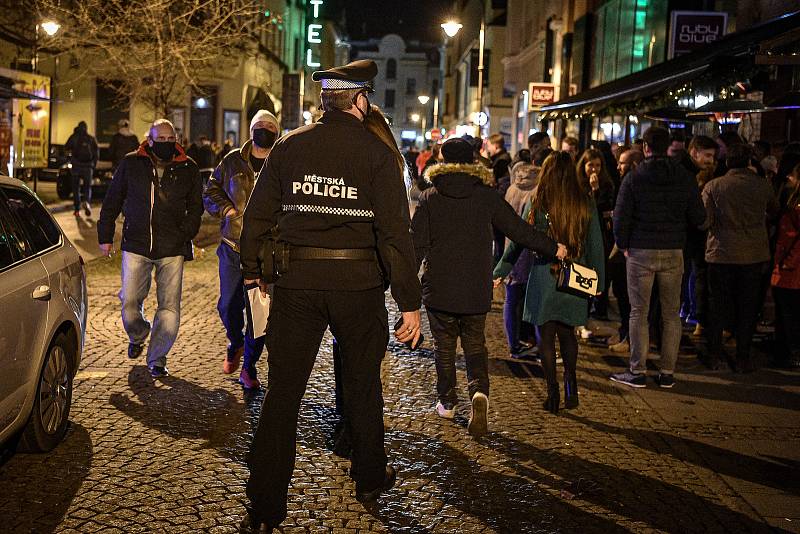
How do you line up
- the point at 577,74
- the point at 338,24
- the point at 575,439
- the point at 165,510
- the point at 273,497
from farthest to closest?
the point at 338,24 → the point at 577,74 → the point at 575,439 → the point at 165,510 → the point at 273,497

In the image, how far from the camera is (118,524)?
4.70m

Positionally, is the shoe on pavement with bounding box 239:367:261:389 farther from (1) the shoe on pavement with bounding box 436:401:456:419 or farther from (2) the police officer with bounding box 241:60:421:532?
(2) the police officer with bounding box 241:60:421:532

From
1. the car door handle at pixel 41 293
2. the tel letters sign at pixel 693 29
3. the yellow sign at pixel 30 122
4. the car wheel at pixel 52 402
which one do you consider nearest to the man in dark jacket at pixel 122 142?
the yellow sign at pixel 30 122

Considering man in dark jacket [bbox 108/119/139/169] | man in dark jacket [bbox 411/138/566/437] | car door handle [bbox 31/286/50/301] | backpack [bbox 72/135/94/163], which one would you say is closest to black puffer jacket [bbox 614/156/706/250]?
man in dark jacket [bbox 411/138/566/437]

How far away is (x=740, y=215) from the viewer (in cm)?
886

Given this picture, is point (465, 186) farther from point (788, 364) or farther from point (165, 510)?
point (788, 364)

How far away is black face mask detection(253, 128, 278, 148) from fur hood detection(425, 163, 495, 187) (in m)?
1.25

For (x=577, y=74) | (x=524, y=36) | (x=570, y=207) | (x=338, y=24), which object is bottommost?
(x=570, y=207)

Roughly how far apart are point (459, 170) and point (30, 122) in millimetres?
20374

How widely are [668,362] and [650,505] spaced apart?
2.98 meters

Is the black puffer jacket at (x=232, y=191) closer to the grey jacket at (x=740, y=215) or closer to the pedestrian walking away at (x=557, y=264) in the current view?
the pedestrian walking away at (x=557, y=264)

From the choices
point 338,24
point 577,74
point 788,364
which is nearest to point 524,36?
point 577,74

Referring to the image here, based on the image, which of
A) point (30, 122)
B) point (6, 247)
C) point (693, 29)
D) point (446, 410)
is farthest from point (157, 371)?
point (30, 122)

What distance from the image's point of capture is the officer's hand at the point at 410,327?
4777 mm
